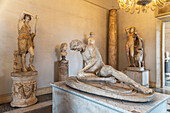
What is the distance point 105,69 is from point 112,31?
487 centimetres

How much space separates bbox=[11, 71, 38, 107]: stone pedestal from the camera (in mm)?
3166

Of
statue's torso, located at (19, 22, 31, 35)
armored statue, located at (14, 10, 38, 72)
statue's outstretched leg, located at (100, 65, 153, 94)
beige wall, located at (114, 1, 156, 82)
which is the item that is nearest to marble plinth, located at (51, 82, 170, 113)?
statue's outstretched leg, located at (100, 65, 153, 94)

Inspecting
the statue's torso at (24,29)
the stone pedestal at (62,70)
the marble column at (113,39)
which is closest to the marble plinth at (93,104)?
the statue's torso at (24,29)

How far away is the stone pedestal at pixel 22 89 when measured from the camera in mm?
3166

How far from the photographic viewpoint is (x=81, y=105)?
1919mm

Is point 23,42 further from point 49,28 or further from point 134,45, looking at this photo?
point 134,45

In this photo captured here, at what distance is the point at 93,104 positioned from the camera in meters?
1.74

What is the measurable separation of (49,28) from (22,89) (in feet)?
7.94

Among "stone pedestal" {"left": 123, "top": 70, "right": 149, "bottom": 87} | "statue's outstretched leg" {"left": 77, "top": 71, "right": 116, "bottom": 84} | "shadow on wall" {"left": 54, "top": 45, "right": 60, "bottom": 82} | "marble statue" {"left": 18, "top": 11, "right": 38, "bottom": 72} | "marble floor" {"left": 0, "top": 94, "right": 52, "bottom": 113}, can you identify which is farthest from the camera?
"stone pedestal" {"left": 123, "top": 70, "right": 149, "bottom": 87}

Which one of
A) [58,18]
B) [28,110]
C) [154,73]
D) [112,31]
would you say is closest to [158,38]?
[154,73]

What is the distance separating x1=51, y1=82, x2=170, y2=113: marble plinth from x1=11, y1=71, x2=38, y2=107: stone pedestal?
4.04 feet

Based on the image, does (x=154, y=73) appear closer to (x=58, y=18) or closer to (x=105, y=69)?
(x=105, y=69)

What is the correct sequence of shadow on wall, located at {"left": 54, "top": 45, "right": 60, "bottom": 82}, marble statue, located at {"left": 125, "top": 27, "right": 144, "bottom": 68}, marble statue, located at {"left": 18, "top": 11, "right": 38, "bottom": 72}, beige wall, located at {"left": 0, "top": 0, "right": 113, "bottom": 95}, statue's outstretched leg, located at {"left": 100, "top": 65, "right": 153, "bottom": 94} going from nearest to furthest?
1. statue's outstretched leg, located at {"left": 100, "top": 65, "right": 153, "bottom": 94}
2. marble statue, located at {"left": 18, "top": 11, "right": 38, "bottom": 72}
3. beige wall, located at {"left": 0, "top": 0, "right": 113, "bottom": 95}
4. shadow on wall, located at {"left": 54, "top": 45, "right": 60, "bottom": 82}
5. marble statue, located at {"left": 125, "top": 27, "right": 144, "bottom": 68}

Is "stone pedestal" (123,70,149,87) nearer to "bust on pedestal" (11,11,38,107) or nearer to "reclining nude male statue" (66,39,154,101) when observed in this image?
"reclining nude male statue" (66,39,154,101)
